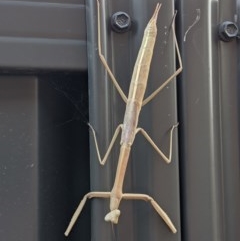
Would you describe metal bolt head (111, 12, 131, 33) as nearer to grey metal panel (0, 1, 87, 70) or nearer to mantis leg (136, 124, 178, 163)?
grey metal panel (0, 1, 87, 70)

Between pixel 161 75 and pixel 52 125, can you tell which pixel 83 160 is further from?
pixel 161 75

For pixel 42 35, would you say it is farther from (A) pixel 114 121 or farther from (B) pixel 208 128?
(B) pixel 208 128

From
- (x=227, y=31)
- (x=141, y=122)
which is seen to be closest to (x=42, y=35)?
(x=141, y=122)

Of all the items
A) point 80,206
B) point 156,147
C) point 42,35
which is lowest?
point 80,206

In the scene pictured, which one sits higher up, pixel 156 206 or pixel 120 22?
pixel 120 22

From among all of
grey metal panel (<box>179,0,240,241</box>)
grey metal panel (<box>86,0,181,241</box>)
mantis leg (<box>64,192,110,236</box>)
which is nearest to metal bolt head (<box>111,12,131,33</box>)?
grey metal panel (<box>86,0,181,241</box>)

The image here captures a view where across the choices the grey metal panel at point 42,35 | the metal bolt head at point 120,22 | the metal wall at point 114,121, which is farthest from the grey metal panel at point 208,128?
the grey metal panel at point 42,35
